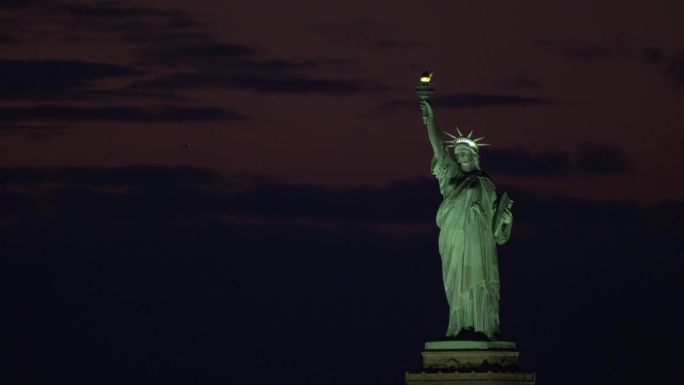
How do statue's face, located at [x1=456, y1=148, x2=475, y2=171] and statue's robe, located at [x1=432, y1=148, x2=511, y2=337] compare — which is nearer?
statue's robe, located at [x1=432, y1=148, x2=511, y2=337]

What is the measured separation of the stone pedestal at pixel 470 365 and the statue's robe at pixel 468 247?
695mm

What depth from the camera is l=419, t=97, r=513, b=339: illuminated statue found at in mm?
63531

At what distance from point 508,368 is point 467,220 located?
3568 mm

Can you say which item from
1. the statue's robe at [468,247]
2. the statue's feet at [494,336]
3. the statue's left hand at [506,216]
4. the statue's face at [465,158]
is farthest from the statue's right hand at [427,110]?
the statue's feet at [494,336]

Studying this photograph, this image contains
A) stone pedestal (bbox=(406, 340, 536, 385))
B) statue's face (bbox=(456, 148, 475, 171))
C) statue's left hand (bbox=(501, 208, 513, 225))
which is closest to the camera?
stone pedestal (bbox=(406, 340, 536, 385))

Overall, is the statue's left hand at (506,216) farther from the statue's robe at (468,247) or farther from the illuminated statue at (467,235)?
the statue's robe at (468,247)

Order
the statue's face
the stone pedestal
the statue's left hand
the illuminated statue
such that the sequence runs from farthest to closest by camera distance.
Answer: the statue's left hand, the statue's face, the illuminated statue, the stone pedestal

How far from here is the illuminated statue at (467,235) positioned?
63.5m

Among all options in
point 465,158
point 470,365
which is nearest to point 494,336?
point 470,365

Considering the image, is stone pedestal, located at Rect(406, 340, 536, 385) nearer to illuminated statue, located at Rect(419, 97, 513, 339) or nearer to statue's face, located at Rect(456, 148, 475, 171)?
illuminated statue, located at Rect(419, 97, 513, 339)

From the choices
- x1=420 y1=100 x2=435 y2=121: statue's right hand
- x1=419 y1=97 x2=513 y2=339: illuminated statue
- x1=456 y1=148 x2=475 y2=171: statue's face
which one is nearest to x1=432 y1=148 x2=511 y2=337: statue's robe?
x1=419 y1=97 x2=513 y2=339: illuminated statue

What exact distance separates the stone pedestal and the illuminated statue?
1.72 ft

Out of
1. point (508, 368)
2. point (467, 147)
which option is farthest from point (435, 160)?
point (508, 368)

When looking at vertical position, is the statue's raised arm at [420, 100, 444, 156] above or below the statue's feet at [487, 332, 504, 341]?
above
